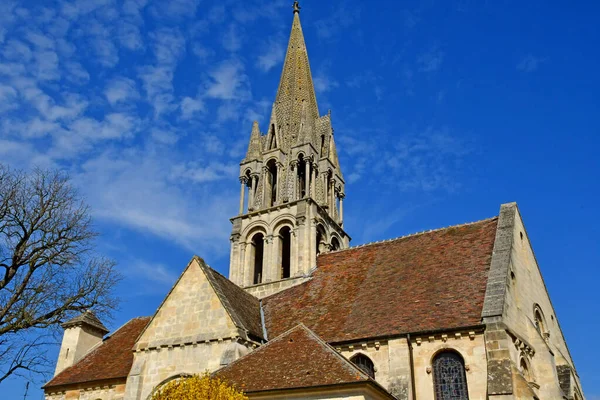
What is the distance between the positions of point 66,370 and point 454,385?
15903 millimetres

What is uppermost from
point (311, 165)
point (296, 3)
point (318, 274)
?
point (296, 3)

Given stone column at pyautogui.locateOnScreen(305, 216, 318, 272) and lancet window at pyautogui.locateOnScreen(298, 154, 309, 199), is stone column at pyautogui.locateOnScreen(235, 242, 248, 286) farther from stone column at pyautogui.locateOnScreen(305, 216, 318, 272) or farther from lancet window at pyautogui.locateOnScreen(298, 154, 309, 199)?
lancet window at pyautogui.locateOnScreen(298, 154, 309, 199)

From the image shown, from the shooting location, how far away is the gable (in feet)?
66.3

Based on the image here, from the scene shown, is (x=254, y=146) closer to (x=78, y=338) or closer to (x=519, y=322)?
(x=78, y=338)

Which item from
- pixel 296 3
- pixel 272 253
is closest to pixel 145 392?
pixel 272 253

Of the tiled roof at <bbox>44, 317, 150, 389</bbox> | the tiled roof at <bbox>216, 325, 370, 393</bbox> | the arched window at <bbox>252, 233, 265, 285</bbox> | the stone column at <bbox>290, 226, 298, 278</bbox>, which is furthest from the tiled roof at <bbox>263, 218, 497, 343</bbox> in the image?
the arched window at <bbox>252, 233, 265, 285</bbox>

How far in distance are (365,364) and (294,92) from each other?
23259mm

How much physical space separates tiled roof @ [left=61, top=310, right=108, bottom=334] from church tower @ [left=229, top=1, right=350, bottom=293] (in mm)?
7538

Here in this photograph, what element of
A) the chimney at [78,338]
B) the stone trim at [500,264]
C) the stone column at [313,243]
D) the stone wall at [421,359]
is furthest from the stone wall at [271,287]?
the stone trim at [500,264]

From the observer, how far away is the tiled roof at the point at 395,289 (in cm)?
1950

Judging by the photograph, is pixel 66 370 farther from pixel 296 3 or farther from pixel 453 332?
pixel 296 3

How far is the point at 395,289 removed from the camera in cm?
2189

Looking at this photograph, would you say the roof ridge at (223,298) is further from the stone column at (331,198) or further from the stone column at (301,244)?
the stone column at (331,198)

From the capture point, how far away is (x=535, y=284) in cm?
2255
